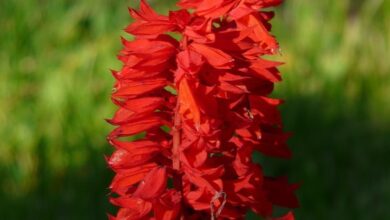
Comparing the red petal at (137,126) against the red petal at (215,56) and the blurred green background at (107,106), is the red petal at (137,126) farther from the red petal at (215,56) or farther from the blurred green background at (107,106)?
the blurred green background at (107,106)

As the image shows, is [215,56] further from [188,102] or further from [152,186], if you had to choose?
[152,186]

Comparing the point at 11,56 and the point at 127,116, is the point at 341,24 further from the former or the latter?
the point at 127,116

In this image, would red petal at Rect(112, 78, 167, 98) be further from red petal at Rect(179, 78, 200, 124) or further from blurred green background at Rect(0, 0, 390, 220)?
A: blurred green background at Rect(0, 0, 390, 220)

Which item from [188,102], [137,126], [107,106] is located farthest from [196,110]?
[107,106]

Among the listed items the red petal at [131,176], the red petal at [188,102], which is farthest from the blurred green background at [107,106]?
the red petal at [188,102]

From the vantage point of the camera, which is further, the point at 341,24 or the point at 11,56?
the point at 341,24

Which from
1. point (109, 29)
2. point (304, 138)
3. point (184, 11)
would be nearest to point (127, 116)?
point (184, 11)
